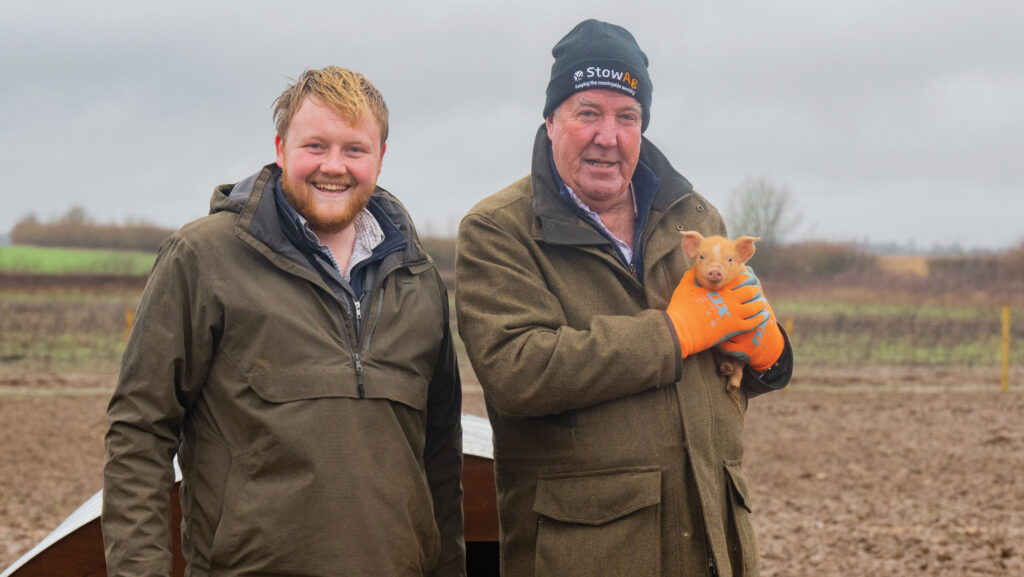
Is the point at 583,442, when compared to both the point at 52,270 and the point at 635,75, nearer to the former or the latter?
the point at 635,75

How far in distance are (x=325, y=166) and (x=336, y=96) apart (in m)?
0.18

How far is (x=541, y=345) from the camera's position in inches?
99.7

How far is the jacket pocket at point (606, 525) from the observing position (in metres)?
2.58

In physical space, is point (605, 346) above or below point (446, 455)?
above

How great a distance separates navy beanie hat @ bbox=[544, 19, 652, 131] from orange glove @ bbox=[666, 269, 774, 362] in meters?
0.55

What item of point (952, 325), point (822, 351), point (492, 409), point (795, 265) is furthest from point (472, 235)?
point (795, 265)

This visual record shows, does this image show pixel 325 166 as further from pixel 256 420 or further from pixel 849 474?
pixel 849 474

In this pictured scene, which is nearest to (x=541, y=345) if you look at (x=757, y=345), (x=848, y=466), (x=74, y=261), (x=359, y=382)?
(x=359, y=382)

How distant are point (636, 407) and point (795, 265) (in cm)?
2654

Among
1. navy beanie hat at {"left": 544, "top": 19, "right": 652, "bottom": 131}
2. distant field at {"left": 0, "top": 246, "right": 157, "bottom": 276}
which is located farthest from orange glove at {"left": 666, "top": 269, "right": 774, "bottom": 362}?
distant field at {"left": 0, "top": 246, "right": 157, "bottom": 276}

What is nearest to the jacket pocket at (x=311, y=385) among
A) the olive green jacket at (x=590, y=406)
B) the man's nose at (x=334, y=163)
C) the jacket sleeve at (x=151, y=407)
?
the jacket sleeve at (x=151, y=407)

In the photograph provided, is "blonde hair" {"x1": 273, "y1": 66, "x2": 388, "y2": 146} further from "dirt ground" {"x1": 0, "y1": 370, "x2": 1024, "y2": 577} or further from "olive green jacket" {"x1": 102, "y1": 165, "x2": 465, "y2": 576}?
"dirt ground" {"x1": 0, "y1": 370, "x2": 1024, "y2": 577}

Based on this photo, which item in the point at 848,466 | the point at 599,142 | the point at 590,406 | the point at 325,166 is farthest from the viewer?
the point at 848,466

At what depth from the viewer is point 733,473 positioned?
273 cm
